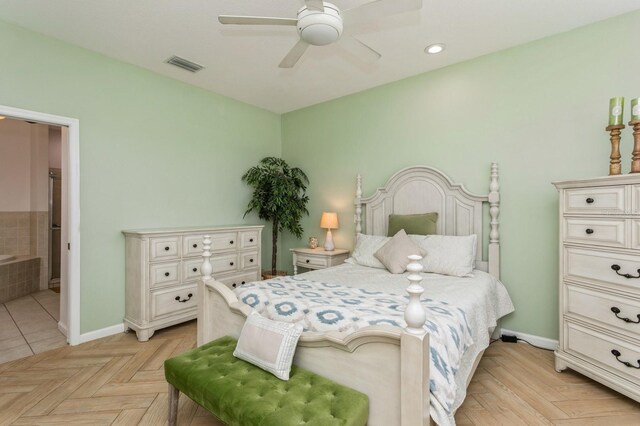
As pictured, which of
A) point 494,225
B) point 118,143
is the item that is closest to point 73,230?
point 118,143

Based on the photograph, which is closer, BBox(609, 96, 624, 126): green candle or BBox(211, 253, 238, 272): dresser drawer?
BBox(609, 96, 624, 126): green candle

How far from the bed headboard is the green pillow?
0.13 m

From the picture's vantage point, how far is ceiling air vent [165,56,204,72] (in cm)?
317

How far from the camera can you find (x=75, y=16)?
248 centimetres

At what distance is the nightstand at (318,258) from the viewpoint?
3.86 m

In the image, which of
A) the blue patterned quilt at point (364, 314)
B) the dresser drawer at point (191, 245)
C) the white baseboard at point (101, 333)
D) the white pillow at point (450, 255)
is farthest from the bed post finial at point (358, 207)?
the white baseboard at point (101, 333)

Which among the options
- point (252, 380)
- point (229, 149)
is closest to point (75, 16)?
point (229, 149)

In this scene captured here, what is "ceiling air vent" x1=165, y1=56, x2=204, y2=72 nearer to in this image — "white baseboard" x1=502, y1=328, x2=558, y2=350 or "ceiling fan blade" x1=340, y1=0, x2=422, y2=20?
"ceiling fan blade" x1=340, y1=0, x2=422, y2=20

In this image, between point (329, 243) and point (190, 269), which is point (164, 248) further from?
point (329, 243)

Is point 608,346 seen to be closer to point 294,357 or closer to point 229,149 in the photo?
point 294,357

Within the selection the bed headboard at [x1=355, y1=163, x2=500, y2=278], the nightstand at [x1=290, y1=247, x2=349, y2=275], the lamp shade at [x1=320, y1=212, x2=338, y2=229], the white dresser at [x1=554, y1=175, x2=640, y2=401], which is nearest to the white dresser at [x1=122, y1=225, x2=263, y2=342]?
the nightstand at [x1=290, y1=247, x2=349, y2=275]

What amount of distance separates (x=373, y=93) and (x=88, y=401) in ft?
12.8

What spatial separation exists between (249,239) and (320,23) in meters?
2.70

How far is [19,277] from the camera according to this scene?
445cm
